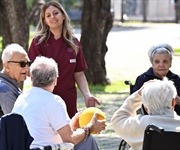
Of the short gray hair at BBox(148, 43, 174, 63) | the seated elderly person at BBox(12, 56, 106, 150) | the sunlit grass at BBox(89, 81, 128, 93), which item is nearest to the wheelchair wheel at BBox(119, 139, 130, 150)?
the short gray hair at BBox(148, 43, 174, 63)

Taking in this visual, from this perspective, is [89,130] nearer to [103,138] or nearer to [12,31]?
[103,138]

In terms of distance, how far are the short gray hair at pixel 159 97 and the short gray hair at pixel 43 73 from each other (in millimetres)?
765

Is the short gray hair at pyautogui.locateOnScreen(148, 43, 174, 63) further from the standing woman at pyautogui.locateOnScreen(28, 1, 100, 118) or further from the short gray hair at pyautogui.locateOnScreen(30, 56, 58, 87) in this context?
the short gray hair at pyautogui.locateOnScreen(30, 56, 58, 87)

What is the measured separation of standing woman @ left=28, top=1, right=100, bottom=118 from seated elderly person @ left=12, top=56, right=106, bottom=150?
5.08ft

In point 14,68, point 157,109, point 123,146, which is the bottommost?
point 123,146

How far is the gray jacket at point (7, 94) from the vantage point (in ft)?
18.0

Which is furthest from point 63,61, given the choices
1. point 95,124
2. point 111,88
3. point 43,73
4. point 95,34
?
point 95,34

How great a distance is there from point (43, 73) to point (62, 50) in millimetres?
1698

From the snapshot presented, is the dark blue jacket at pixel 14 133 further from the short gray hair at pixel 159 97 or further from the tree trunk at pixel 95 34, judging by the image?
the tree trunk at pixel 95 34

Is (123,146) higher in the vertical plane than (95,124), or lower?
lower

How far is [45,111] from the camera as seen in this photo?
4848mm

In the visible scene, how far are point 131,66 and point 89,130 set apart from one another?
1521cm

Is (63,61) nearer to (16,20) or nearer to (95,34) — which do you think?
(16,20)

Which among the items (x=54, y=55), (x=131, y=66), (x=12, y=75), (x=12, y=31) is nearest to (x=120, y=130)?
(x=12, y=75)
